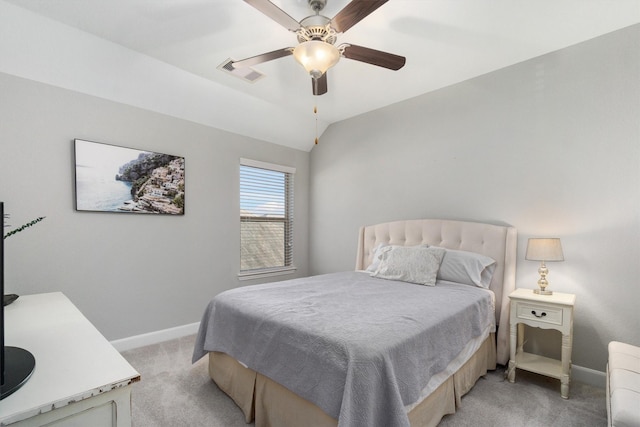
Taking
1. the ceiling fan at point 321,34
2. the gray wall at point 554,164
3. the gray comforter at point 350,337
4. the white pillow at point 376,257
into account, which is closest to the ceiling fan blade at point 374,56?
the ceiling fan at point 321,34

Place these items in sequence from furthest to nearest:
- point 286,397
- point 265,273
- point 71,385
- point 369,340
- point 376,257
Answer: point 265,273 → point 376,257 → point 286,397 → point 369,340 → point 71,385

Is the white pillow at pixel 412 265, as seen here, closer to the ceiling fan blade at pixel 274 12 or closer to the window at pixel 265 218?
the window at pixel 265 218

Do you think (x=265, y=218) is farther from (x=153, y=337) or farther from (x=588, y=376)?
(x=588, y=376)

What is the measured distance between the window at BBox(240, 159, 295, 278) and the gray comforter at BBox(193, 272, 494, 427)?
161 centimetres

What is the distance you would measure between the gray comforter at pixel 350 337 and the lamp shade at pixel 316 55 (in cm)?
150

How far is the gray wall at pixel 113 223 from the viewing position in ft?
7.93

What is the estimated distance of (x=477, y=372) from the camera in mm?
2340

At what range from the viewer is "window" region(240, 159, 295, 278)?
397 centimetres

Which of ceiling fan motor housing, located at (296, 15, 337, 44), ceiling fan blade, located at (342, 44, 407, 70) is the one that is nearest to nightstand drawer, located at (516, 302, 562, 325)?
ceiling fan blade, located at (342, 44, 407, 70)

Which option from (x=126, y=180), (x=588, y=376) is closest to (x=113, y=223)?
(x=126, y=180)

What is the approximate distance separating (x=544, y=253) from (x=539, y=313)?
457 mm

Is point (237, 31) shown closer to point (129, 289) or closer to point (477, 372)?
point (129, 289)

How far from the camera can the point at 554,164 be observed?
261cm

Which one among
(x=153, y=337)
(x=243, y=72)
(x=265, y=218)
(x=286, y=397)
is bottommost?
(x=153, y=337)
